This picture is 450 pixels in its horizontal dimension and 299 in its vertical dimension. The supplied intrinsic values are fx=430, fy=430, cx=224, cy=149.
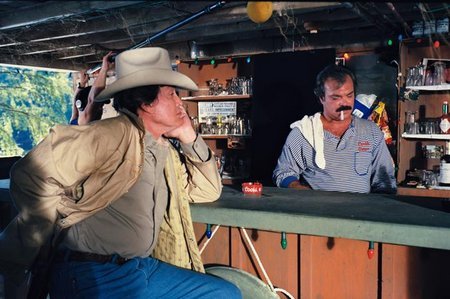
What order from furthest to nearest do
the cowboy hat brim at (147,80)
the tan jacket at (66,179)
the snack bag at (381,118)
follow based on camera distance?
the snack bag at (381,118), the cowboy hat brim at (147,80), the tan jacket at (66,179)

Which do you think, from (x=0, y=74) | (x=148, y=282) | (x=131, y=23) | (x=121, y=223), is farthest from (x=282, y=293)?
(x=0, y=74)

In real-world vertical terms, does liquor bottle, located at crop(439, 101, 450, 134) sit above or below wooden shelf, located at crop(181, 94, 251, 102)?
below

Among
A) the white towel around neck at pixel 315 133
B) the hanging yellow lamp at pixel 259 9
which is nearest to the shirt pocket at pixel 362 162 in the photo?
the white towel around neck at pixel 315 133

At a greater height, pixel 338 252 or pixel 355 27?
pixel 355 27

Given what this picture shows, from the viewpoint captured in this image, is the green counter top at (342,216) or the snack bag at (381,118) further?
the snack bag at (381,118)

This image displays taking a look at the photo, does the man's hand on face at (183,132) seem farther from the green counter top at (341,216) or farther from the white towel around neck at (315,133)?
the white towel around neck at (315,133)

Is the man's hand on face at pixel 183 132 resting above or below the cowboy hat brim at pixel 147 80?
below

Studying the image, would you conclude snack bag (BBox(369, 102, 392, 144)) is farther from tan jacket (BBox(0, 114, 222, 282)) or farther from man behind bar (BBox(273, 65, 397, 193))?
tan jacket (BBox(0, 114, 222, 282))

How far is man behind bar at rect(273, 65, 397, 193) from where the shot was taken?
9.11ft

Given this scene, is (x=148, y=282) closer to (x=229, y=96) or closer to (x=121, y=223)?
(x=121, y=223)

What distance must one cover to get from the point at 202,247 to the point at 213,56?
3627 millimetres

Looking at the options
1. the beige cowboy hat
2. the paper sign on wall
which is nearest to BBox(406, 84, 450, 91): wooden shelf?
A: the paper sign on wall

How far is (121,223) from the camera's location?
151 cm

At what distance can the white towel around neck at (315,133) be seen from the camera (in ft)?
9.18
